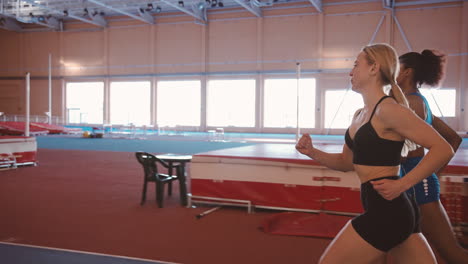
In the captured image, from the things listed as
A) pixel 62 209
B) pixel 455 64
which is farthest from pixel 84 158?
pixel 455 64

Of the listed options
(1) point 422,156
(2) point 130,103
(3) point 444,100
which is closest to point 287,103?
(3) point 444,100

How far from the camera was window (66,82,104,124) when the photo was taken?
28703mm

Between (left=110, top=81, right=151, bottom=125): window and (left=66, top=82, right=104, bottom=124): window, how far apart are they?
1.05 meters

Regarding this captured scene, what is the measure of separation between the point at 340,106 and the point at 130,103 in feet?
45.2

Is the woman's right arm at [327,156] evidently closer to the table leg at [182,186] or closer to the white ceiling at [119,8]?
the table leg at [182,186]

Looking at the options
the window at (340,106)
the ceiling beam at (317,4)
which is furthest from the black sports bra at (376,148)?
the window at (340,106)

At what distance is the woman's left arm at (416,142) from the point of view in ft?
5.72

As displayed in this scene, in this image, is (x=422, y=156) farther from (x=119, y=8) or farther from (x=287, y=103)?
(x=119, y=8)

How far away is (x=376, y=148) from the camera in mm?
1898

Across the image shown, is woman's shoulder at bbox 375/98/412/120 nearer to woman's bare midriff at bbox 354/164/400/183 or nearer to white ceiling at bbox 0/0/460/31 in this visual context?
woman's bare midriff at bbox 354/164/400/183

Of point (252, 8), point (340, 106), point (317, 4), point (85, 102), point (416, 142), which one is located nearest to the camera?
point (416, 142)

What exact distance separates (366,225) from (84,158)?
38.1 feet

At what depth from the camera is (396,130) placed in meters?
1.82

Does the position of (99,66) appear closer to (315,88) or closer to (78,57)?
(78,57)
